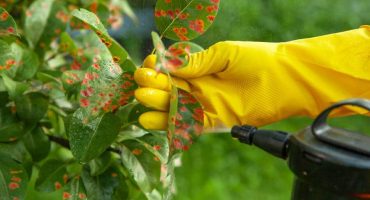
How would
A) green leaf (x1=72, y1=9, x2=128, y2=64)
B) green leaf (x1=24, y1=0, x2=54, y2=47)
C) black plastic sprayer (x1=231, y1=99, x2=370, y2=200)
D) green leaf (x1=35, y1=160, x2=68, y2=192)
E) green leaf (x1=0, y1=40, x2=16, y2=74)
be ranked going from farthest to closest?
green leaf (x1=24, y1=0, x2=54, y2=47) → green leaf (x1=35, y1=160, x2=68, y2=192) → green leaf (x1=0, y1=40, x2=16, y2=74) → green leaf (x1=72, y1=9, x2=128, y2=64) → black plastic sprayer (x1=231, y1=99, x2=370, y2=200)

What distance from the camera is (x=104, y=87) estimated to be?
2.18 feet

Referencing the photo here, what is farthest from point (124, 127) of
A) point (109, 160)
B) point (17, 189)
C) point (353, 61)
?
point (353, 61)

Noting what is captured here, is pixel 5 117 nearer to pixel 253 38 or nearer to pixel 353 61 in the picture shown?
pixel 253 38

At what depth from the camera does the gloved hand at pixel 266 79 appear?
684 millimetres

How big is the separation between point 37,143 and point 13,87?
12 centimetres

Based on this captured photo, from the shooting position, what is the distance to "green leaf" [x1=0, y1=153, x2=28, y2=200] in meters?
0.78

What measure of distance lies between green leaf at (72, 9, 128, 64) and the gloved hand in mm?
41

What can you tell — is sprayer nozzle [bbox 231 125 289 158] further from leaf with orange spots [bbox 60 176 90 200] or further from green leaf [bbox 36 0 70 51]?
green leaf [bbox 36 0 70 51]

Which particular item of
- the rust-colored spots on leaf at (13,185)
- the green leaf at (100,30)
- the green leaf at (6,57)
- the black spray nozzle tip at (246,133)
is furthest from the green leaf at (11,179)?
the black spray nozzle tip at (246,133)

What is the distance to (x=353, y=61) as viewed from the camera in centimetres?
76

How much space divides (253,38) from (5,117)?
38 centimetres

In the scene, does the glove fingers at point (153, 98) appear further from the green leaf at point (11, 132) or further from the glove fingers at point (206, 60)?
the green leaf at point (11, 132)

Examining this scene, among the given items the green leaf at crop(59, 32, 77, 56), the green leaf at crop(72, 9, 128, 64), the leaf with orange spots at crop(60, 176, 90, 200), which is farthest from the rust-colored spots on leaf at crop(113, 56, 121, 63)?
the green leaf at crop(59, 32, 77, 56)

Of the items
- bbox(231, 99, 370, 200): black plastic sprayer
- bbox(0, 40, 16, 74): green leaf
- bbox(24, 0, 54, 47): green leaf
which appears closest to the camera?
bbox(231, 99, 370, 200): black plastic sprayer
